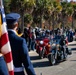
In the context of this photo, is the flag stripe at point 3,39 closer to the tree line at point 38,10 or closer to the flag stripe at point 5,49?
the flag stripe at point 5,49

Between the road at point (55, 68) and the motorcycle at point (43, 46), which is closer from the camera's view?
the road at point (55, 68)

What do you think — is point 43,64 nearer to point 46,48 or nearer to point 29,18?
point 46,48

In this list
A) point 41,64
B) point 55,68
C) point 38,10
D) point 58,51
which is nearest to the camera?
point 55,68

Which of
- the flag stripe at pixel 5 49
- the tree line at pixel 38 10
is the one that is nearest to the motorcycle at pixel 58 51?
the flag stripe at pixel 5 49

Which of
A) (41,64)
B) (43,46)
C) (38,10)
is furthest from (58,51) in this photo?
Result: (38,10)

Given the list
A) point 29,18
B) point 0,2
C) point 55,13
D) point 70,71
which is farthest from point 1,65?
point 55,13

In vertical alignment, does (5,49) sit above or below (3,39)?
below

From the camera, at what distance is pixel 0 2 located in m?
3.99

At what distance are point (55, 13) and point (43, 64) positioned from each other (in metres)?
27.4

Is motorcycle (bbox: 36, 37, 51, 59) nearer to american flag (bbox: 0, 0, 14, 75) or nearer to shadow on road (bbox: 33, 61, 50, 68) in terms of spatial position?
shadow on road (bbox: 33, 61, 50, 68)

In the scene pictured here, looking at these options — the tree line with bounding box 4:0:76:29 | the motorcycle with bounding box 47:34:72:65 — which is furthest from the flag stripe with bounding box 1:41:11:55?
the tree line with bounding box 4:0:76:29

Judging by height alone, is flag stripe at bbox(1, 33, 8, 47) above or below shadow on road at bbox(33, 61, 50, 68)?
above

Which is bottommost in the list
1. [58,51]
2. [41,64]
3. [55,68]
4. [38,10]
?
[38,10]

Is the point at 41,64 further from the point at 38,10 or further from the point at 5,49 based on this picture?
the point at 38,10
